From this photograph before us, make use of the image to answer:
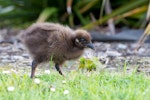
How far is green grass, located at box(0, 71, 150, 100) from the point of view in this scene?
13.1ft

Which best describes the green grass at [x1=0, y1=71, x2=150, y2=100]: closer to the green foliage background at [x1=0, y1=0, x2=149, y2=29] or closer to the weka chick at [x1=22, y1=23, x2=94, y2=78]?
the weka chick at [x1=22, y1=23, x2=94, y2=78]

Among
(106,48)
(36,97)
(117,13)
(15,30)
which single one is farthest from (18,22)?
(36,97)

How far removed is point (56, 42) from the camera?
514 cm

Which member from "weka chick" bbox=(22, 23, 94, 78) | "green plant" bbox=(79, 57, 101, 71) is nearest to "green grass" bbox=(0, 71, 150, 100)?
"weka chick" bbox=(22, 23, 94, 78)

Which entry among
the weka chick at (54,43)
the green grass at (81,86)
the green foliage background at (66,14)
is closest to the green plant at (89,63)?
the weka chick at (54,43)

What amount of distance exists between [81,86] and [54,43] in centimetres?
91

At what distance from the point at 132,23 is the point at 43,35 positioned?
475cm

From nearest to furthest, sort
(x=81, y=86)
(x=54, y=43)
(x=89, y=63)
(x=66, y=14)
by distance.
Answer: (x=81, y=86)
(x=54, y=43)
(x=89, y=63)
(x=66, y=14)

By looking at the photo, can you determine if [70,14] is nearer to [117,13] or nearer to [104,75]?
[117,13]

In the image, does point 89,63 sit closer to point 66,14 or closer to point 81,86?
point 81,86

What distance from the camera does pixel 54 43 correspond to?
5.13m

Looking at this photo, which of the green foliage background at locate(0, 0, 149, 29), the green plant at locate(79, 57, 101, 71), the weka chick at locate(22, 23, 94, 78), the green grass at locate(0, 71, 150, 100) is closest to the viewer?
the green grass at locate(0, 71, 150, 100)

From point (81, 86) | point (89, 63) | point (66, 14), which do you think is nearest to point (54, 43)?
point (89, 63)

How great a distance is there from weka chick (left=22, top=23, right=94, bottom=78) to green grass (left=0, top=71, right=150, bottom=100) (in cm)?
25
